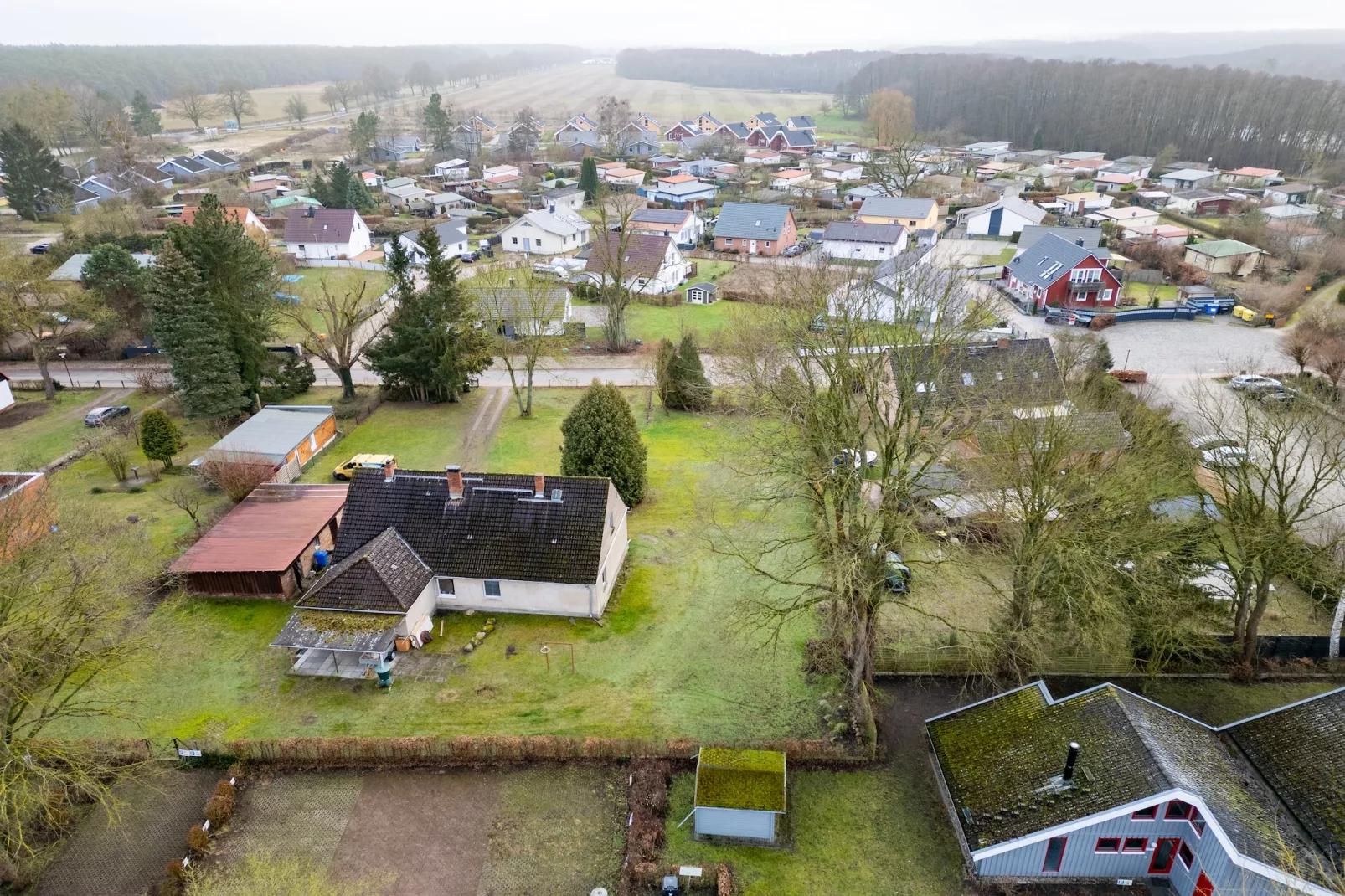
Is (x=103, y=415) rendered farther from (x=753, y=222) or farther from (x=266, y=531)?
(x=753, y=222)

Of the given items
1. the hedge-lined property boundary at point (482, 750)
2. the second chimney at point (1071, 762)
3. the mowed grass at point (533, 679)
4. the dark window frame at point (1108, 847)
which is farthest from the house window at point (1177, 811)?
the mowed grass at point (533, 679)

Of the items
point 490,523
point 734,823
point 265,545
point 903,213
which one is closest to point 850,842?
point 734,823

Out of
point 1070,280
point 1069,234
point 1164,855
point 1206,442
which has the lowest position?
A: point 1164,855

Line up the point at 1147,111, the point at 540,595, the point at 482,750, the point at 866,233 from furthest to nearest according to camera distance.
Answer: the point at 1147,111 → the point at 866,233 → the point at 540,595 → the point at 482,750

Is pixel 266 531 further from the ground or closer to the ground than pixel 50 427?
further from the ground

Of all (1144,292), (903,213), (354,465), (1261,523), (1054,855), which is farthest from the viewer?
(903,213)

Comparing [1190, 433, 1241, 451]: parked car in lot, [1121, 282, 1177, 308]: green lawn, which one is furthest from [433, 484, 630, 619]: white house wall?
[1121, 282, 1177, 308]: green lawn

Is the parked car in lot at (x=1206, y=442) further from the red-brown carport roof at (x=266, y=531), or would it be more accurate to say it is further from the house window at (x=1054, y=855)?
the red-brown carport roof at (x=266, y=531)

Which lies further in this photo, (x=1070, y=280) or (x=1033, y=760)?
(x=1070, y=280)

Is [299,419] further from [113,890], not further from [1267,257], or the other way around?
[1267,257]
